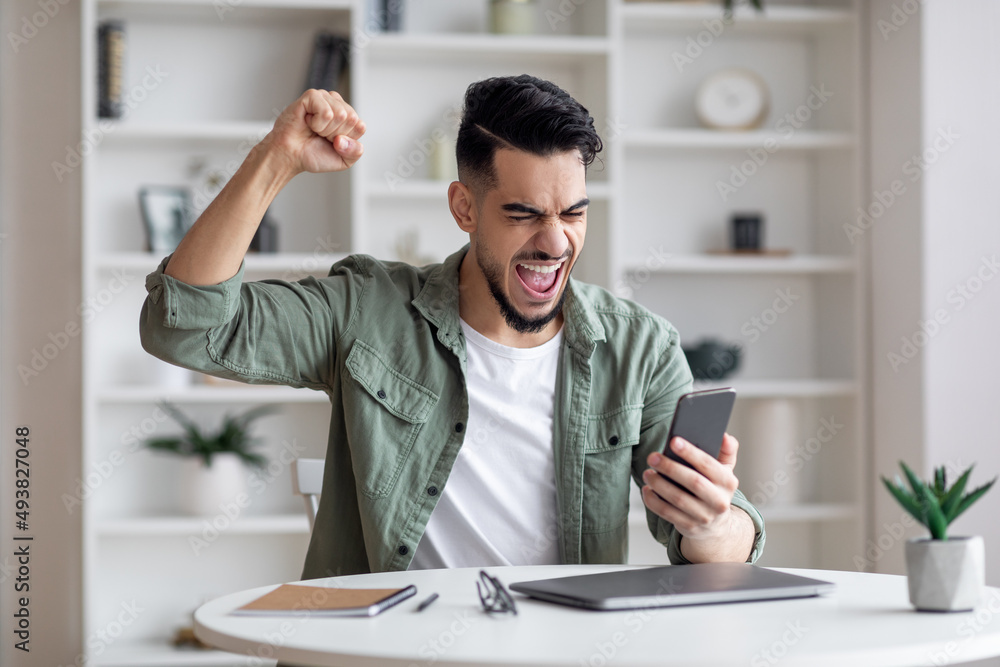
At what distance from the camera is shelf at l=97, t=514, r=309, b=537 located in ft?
8.75

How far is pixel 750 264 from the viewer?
9.67 feet

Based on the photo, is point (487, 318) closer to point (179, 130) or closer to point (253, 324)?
point (253, 324)

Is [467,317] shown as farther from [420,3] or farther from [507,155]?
[420,3]

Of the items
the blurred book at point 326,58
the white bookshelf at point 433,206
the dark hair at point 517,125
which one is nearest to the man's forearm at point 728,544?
the dark hair at point 517,125

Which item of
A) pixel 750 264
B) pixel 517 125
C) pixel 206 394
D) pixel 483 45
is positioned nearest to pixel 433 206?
pixel 483 45

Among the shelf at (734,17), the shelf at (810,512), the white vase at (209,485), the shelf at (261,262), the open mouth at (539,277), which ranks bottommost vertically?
the shelf at (810,512)

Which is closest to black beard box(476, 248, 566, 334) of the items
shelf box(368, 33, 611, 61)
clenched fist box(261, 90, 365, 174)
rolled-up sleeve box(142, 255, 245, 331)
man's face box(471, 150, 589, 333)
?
man's face box(471, 150, 589, 333)

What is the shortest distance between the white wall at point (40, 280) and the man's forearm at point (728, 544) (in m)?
2.18

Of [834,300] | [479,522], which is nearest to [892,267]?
[834,300]

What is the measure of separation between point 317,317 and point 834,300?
7.01 feet

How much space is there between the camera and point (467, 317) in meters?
1.65

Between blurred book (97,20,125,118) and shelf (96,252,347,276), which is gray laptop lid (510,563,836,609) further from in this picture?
blurred book (97,20,125,118)

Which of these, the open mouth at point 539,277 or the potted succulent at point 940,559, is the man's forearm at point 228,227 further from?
the potted succulent at point 940,559

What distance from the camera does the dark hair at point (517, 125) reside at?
1538 millimetres
